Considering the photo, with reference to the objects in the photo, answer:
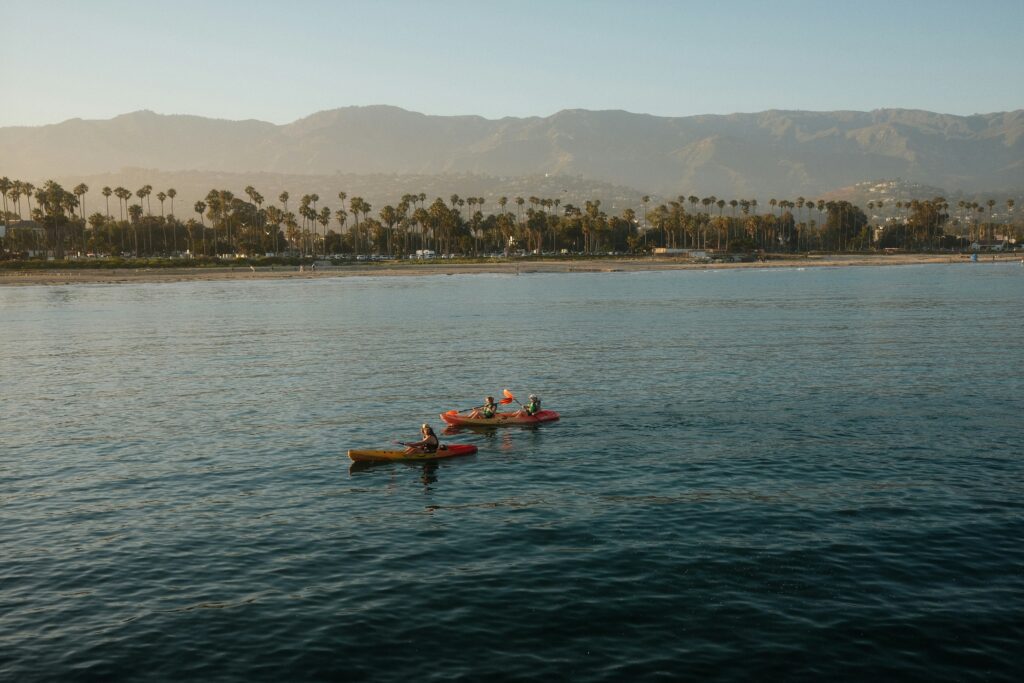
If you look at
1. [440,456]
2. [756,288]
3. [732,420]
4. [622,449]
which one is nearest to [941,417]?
[732,420]

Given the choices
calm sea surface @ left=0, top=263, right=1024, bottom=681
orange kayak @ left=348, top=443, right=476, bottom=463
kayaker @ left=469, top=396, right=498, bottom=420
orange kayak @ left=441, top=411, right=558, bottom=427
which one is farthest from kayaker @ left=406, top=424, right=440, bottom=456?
kayaker @ left=469, top=396, right=498, bottom=420

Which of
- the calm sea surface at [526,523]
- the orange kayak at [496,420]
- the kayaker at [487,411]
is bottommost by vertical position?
the calm sea surface at [526,523]

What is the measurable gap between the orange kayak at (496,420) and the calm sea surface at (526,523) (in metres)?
0.83

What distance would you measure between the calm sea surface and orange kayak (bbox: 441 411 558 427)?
833mm

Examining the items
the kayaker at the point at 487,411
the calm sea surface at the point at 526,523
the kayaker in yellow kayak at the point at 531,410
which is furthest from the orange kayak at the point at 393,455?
the kayaker in yellow kayak at the point at 531,410

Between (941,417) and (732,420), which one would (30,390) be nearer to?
(732,420)

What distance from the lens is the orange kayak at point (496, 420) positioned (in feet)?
131

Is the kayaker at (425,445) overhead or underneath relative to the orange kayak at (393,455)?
overhead

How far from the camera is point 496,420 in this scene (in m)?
39.9

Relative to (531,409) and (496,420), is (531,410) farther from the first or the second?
(496,420)

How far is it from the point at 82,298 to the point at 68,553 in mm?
122059

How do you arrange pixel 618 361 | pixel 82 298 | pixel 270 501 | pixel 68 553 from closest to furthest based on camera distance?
1. pixel 68 553
2. pixel 270 501
3. pixel 618 361
4. pixel 82 298

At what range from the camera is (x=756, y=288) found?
506ft

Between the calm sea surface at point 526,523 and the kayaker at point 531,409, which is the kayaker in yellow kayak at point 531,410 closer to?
the kayaker at point 531,409
